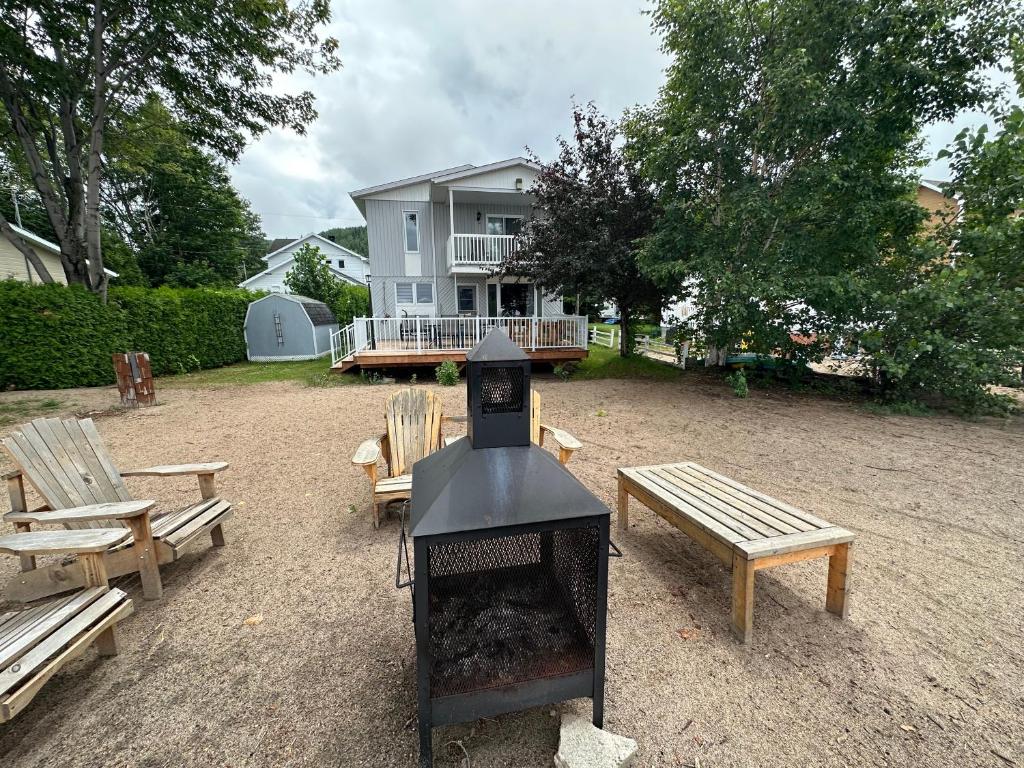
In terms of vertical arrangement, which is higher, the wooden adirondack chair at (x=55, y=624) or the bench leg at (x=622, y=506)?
the wooden adirondack chair at (x=55, y=624)

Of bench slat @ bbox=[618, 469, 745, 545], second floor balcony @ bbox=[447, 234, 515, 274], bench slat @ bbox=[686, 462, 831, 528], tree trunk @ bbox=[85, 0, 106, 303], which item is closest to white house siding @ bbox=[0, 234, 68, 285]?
tree trunk @ bbox=[85, 0, 106, 303]

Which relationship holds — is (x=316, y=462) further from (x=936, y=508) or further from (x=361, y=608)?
(x=936, y=508)

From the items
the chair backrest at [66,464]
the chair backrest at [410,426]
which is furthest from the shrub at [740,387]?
the chair backrest at [66,464]

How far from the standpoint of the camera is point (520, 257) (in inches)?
437

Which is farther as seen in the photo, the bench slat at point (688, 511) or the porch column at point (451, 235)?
the porch column at point (451, 235)

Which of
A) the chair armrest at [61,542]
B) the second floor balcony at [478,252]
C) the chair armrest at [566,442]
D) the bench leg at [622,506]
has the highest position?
the second floor balcony at [478,252]

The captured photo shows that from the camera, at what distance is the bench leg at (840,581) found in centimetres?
221

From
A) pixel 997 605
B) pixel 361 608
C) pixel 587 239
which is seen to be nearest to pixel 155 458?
pixel 361 608

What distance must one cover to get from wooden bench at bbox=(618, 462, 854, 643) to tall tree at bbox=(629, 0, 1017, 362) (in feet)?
19.7

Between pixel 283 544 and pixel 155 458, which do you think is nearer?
pixel 283 544

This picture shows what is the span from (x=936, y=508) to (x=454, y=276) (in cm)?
1339

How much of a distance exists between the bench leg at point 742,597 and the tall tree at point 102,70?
46.6ft

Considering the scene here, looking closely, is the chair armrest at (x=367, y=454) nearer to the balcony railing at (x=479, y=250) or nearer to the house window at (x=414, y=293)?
the balcony railing at (x=479, y=250)

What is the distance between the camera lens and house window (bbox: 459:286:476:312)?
583 inches
